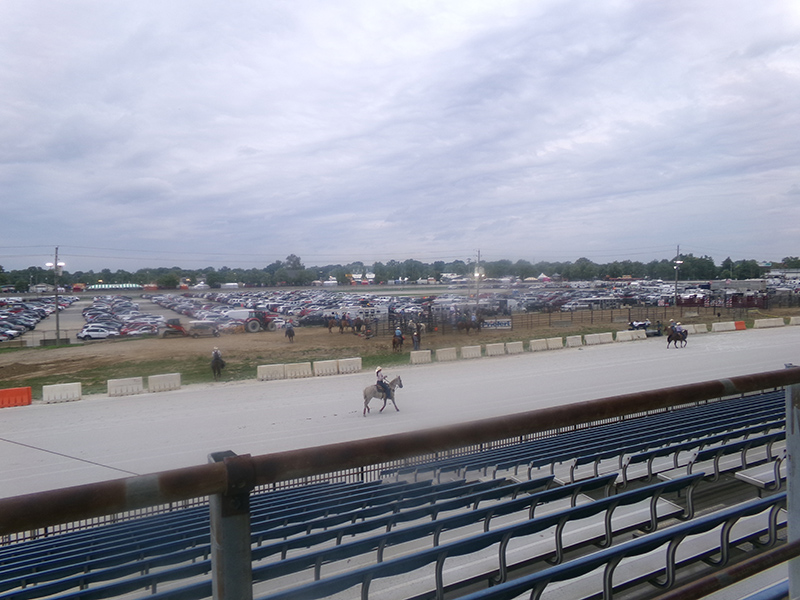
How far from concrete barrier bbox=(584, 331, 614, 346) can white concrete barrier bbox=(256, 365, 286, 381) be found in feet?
71.0

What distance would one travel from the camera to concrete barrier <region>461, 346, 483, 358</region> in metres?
35.4

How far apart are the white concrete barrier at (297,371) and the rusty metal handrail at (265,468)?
29.0 metres

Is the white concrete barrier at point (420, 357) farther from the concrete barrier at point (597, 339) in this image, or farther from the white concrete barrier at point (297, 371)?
the concrete barrier at point (597, 339)

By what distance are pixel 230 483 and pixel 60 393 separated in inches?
1117

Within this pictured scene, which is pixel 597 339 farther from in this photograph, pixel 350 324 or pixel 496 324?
pixel 350 324

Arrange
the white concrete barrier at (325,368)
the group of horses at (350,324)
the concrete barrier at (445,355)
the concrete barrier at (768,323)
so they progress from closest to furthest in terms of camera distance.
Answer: the white concrete barrier at (325,368) < the concrete barrier at (445,355) < the group of horses at (350,324) < the concrete barrier at (768,323)

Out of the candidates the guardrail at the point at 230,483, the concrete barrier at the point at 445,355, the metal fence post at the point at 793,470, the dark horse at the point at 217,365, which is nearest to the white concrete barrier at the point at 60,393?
the dark horse at the point at 217,365

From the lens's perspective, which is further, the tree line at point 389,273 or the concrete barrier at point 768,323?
the tree line at point 389,273

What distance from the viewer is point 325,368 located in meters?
30.9

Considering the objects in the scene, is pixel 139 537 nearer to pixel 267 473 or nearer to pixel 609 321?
pixel 267 473

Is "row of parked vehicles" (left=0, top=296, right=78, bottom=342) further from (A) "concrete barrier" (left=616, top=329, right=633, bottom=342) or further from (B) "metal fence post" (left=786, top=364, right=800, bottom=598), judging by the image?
(B) "metal fence post" (left=786, top=364, right=800, bottom=598)

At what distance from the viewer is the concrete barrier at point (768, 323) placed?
48062 mm

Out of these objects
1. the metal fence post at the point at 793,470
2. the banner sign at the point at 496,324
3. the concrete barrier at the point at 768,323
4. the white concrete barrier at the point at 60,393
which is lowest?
the concrete barrier at the point at 768,323

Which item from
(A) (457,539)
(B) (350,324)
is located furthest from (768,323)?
(A) (457,539)
